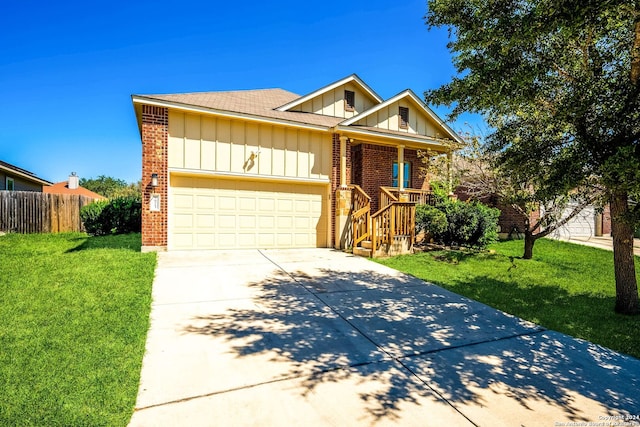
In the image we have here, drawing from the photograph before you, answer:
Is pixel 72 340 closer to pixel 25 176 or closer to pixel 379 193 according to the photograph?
pixel 379 193

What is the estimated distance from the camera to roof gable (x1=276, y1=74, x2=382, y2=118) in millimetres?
12516

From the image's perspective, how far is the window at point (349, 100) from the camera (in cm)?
1332

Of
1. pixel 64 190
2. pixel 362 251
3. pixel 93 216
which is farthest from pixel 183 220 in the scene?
pixel 64 190

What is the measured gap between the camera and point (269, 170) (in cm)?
1031

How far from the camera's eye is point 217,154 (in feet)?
31.6

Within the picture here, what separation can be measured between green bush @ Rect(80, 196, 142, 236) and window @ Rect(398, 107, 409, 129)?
37.3 ft

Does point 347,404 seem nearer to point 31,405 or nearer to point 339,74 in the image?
point 31,405

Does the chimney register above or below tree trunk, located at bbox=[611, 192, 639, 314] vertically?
above

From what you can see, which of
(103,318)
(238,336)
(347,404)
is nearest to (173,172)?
(103,318)

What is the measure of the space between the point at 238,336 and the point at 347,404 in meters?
1.68

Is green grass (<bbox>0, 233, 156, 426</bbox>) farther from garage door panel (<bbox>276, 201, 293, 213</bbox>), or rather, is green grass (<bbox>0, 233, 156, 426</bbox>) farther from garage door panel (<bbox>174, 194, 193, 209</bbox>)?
garage door panel (<bbox>276, 201, 293, 213</bbox>)

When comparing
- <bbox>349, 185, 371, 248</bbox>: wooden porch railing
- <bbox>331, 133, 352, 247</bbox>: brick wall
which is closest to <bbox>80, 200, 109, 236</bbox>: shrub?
<bbox>331, 133, 352, 247</bbox>: brick wall

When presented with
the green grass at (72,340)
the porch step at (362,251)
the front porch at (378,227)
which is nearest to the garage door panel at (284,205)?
the front porch at (378,227)

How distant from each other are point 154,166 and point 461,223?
9.57 metres
